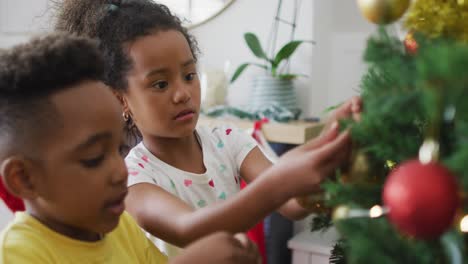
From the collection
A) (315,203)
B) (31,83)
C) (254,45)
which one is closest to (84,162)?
(31,83)

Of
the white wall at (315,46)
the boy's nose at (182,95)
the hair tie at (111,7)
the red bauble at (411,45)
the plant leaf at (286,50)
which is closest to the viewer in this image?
the red bauble at (411,45)

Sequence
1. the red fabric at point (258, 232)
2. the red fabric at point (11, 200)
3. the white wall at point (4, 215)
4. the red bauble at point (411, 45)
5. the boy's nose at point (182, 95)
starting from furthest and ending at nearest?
the white wall at point (4, 215) < the red fabric at point (258, 232) < the boy's nose at point (182, 95) < the red fabric at point (11, 200) < the red bauble at point (411, 45)

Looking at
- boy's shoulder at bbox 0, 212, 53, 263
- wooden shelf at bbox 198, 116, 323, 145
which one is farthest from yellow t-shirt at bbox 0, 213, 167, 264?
wooden shelf at bbox 198, 116, 323, 145

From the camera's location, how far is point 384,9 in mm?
419

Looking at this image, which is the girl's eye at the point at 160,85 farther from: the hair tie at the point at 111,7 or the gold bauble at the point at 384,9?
the gold bauble at the point at 384,9

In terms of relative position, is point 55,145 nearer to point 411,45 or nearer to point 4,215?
point 411,45

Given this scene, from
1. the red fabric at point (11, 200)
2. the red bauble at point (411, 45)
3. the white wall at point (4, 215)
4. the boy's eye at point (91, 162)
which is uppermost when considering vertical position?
the red bauble at point (411, 45)

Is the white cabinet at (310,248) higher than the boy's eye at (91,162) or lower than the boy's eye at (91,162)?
lower

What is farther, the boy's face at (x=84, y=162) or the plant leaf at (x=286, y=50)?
the plant leaf at (x=286, y=50)

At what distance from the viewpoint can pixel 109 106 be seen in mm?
641

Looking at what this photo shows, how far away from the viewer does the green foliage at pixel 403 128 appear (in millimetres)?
292

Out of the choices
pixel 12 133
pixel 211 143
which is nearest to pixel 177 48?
pixel 211 143

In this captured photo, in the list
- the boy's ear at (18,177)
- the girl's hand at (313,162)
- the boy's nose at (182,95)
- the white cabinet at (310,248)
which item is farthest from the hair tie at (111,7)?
the white cabinet at (310,248)

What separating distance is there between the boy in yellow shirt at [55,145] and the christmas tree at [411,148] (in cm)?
27
